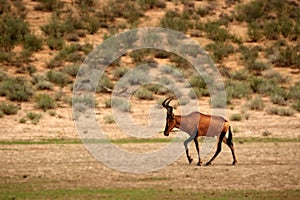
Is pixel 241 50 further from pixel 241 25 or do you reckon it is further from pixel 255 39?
pixel 241 25

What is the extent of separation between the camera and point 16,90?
1423 inches

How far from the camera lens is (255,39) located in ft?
157

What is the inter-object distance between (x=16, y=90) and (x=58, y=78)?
2.80 metres

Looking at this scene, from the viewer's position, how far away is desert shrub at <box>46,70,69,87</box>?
126ft

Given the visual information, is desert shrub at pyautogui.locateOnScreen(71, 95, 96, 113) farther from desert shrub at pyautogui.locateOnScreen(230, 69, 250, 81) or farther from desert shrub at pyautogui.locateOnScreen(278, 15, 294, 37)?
desert shrub at pyautogui.locateOnScreen(278, 15, 294, 37)

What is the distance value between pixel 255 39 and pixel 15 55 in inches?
547

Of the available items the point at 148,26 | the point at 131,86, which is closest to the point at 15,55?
the point at 131,86

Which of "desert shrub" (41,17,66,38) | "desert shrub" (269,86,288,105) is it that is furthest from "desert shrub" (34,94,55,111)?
"desert shrub" (41,17,66,38)

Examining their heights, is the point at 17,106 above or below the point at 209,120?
below

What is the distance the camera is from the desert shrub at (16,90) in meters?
35.4

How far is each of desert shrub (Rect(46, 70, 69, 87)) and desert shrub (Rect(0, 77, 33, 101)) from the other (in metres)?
1.27

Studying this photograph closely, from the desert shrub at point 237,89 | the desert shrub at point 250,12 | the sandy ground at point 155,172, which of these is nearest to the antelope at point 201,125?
the sandy ground at point 155,172

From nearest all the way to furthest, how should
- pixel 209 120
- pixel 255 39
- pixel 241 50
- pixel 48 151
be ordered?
1. pixel 209 120
2. pixel 48 151
3. pixel 241 50
4. pixel 255 39

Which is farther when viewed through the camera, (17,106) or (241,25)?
(241,25)
